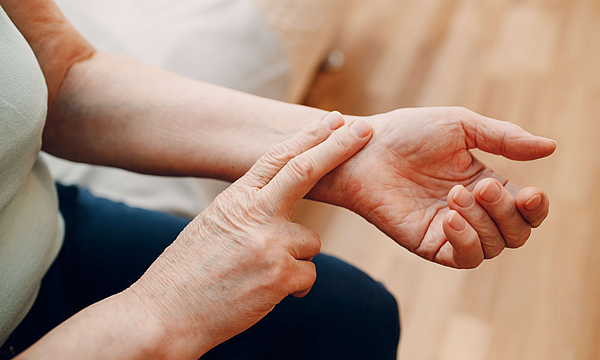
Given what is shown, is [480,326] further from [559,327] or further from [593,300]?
[593,300]

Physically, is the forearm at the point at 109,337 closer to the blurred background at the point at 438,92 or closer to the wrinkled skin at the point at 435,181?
the wrinkled skin at the point at 435,181

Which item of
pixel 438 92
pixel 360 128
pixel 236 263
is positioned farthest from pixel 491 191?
pixel 438 92

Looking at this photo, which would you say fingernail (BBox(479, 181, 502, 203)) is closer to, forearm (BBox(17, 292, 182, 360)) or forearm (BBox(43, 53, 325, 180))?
forearm (BBox(43, 53, 325, 180))

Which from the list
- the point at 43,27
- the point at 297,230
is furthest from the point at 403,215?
the point at 43,27

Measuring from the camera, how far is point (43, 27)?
0.70 m

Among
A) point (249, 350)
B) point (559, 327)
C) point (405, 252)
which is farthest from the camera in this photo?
point (405, 252)

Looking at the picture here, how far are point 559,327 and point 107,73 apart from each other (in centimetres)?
139

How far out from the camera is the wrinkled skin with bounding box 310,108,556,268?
605 mm

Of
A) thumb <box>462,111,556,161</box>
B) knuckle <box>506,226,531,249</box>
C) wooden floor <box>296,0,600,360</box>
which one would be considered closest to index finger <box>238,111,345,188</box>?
thumb <box>462,111,556,161</box>

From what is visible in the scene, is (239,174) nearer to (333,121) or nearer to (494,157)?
(333,121)

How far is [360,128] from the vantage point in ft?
2.23

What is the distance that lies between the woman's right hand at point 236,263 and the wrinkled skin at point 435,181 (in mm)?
120

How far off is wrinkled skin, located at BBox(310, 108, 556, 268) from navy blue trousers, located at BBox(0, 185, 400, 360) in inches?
6.2

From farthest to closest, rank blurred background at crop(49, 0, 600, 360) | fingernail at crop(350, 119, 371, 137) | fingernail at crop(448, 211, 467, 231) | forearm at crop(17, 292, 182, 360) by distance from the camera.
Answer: blurred background at crop(49, 0, 600, 360), fingernail at crop(350, 119, 371, 137), fingernail at crop(448, 211, 467, 231), forearm at crop(17, 292, 182, 360)
